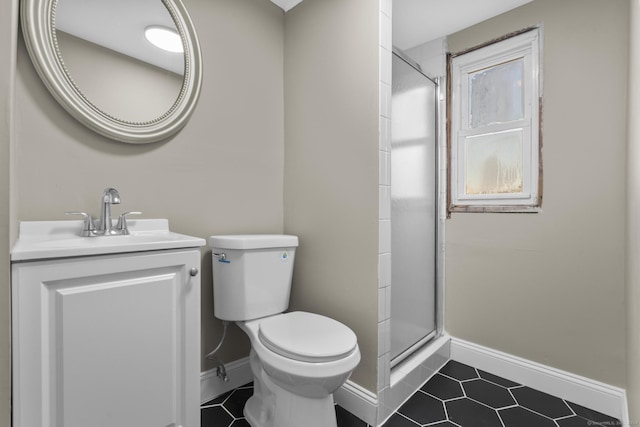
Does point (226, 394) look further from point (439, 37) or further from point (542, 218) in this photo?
point (439, 37)

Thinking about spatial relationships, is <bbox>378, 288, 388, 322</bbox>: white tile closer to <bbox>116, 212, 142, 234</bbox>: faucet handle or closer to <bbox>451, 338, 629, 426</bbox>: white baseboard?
<bbox>451, 338, 629, 426</bbox>: white baseboard

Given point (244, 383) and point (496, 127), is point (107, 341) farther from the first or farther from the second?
point (496, 127)

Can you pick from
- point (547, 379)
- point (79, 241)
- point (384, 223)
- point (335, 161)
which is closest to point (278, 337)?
point (384, 223)

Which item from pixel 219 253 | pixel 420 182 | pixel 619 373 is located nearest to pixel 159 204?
pixel 219 253

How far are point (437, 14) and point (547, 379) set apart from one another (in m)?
2.22

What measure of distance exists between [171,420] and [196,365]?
19cm

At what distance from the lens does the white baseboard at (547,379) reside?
1.51 meters

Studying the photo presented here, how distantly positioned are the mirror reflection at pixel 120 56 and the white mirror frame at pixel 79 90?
0.07 ft

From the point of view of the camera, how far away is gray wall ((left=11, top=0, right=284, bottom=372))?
45.8 inches

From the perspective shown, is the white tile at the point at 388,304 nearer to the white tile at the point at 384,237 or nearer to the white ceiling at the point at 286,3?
the white tile at the point at 384,237

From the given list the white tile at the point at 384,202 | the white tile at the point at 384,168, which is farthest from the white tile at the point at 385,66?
the white tile at the point at 384,202

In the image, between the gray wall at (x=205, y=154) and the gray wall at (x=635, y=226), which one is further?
the gray wall at (x=205, y=154)

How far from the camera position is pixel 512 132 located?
1.89m

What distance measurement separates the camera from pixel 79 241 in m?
1.07
